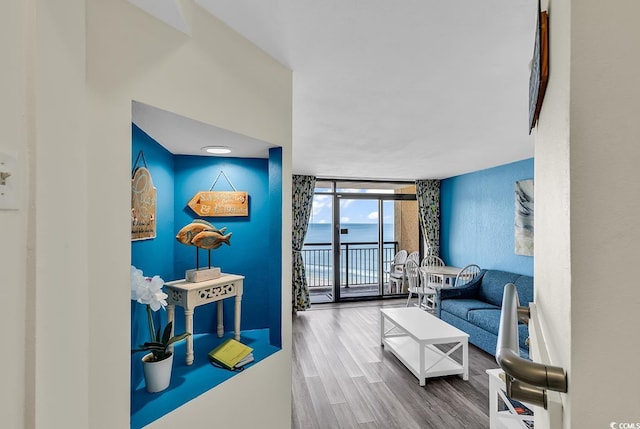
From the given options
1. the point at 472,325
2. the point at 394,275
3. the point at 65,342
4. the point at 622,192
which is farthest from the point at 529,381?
the point at 394,275

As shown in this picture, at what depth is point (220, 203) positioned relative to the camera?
1896 mm

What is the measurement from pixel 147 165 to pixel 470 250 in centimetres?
529

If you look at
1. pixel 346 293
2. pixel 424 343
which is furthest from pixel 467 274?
pixel 424 343

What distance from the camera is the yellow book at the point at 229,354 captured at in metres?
1.45

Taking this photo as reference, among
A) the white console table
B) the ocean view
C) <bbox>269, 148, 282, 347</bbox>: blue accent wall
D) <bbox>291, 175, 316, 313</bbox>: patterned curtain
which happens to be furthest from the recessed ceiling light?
the ocean view

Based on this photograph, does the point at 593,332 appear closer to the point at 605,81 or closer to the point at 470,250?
the point at 605,81

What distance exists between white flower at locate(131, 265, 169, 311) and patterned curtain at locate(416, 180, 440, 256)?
18.5 ft

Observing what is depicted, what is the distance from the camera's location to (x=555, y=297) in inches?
20.3

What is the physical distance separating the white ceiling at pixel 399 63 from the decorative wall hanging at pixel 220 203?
30 cm

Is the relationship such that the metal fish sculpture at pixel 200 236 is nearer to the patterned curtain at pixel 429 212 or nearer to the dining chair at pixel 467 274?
the dining chair at pixel 467 274

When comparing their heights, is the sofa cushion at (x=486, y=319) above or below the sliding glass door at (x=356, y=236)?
below

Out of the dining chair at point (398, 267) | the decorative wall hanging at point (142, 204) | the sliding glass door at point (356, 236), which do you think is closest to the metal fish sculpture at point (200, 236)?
the decorative wall hanging at point (142, 204)

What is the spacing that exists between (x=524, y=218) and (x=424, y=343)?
2374mm

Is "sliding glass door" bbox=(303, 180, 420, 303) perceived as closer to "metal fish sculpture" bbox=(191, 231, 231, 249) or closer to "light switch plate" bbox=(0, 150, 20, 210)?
"metal fish sculpture" bbox=(191, 231, 231, 249)
